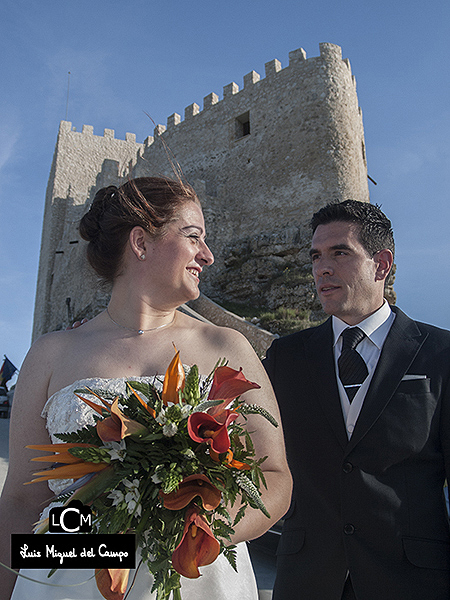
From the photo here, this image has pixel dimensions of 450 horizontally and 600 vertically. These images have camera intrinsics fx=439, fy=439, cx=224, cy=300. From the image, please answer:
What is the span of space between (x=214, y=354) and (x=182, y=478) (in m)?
0.71

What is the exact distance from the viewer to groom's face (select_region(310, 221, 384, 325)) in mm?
2312

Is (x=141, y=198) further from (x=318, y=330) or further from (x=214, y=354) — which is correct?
(x=318, y=330)

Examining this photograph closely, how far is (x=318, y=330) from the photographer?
2.48m

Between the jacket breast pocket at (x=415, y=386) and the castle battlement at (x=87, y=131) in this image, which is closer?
the jacket breast pocket at (x=415, y=386)

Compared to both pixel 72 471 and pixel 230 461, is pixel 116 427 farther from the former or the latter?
pixel 230 461

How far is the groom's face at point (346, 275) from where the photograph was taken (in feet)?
7.59

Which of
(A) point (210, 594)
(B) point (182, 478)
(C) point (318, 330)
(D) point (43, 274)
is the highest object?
(D) point (43, 274)

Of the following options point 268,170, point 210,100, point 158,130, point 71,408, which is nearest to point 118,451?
point 71,408

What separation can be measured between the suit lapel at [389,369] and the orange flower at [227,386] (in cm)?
109

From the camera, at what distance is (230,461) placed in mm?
1045

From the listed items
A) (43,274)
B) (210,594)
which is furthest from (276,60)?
(210,594)

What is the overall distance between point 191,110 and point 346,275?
2153 centimetres

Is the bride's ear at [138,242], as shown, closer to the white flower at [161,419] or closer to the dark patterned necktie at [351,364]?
the white flower at [161,419]

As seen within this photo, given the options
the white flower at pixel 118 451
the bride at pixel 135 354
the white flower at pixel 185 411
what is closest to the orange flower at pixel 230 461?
the white flower at pixel 185 411
